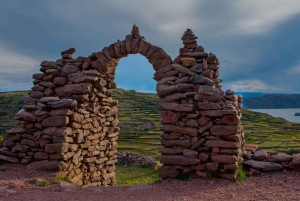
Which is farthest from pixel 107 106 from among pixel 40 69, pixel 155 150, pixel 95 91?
pixel 155 150

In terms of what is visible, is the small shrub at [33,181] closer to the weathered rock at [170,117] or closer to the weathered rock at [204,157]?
the weathered rock at [170,117]

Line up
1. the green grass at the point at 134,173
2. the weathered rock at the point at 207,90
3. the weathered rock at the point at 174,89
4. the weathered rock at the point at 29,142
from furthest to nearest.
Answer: the green grass at the point at 134,173, the weathered rock at the point at 29,142, the weathered rock at the point at 174,89, the weathered rock at the point at 207,90

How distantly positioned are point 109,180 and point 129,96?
51.3m

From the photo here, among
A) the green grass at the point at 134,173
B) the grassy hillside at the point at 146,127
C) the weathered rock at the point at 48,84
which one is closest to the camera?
the weathered rock at the point at 48,84

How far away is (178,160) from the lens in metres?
8.90

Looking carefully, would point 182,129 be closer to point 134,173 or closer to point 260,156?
point 260,156

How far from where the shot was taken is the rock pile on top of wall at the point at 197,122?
859cm

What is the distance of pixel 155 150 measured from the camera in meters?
26.2

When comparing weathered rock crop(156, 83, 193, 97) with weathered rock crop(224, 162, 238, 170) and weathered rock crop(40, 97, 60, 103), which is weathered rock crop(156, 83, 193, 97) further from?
weathered rock crop(40, 97, 60, 103)

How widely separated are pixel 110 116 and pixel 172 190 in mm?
5302

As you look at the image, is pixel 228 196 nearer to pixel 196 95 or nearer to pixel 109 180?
pixel 196 95

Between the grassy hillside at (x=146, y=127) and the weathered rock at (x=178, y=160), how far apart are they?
1431 centimetres

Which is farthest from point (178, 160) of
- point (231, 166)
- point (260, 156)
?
point (260, 156)

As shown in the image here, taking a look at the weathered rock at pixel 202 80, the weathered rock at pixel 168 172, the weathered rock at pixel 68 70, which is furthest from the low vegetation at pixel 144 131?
the weathered rock at pixel 68 70
